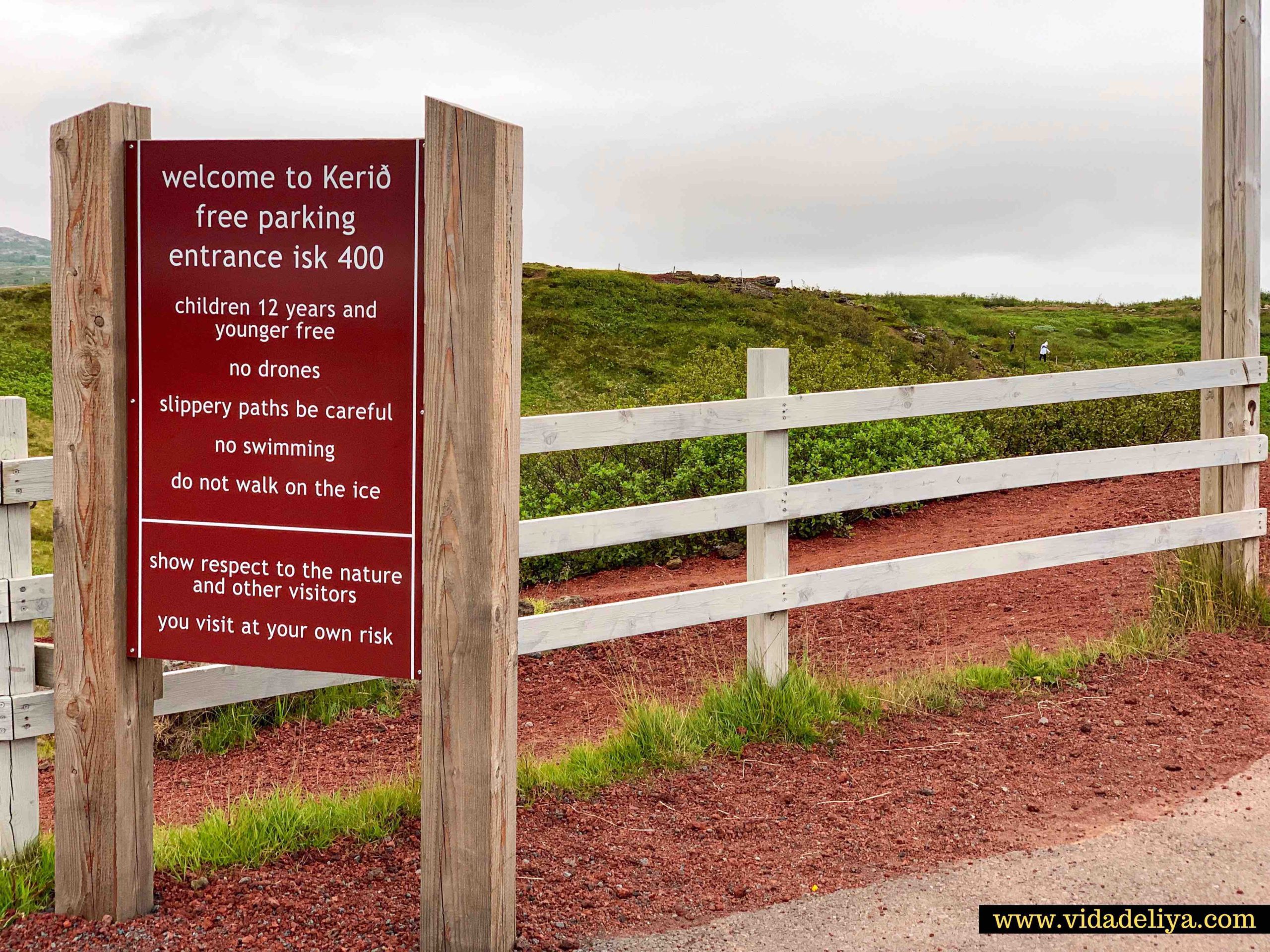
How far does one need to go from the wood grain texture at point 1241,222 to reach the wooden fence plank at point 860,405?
0.19 m

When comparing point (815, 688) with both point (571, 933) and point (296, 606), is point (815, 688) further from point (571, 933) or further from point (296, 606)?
point (296, 606)

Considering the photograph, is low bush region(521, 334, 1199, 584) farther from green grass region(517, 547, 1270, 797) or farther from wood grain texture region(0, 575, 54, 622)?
wood grain texture region(0, 575, 54, 622)

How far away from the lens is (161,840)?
14.2 feet

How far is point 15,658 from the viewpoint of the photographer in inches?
166

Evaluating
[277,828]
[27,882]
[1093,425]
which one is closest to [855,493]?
[277,828]

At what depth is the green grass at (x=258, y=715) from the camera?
637 centimetres

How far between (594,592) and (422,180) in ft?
20.6

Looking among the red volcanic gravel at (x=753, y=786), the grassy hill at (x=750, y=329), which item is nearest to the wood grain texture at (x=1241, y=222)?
the red volcanic gravel at (x=753, y=786)

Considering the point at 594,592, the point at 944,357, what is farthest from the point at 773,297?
the point at 594,592

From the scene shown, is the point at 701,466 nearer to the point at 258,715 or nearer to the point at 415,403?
the point at 258,715

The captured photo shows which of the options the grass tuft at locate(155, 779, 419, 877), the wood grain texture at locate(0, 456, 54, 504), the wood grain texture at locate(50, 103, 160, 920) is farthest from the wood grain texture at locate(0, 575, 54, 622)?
the grass tuft at locate(155, 779, 419, 877)

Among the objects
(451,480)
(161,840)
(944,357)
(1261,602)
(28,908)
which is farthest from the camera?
(944,357)

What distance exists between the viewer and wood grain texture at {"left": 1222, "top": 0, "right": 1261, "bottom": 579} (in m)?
7.32

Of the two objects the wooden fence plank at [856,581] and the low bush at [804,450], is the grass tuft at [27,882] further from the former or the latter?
the low bush at [804,450]
